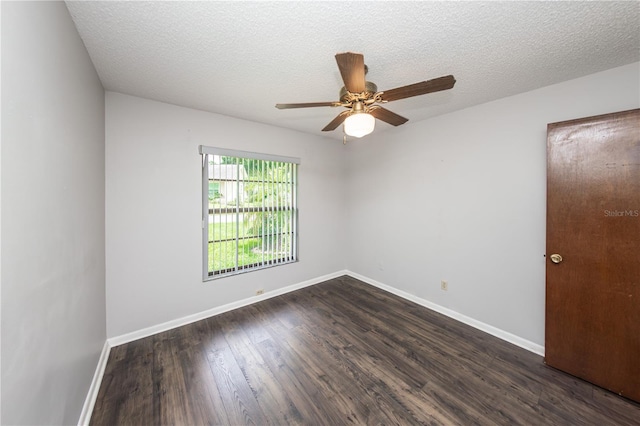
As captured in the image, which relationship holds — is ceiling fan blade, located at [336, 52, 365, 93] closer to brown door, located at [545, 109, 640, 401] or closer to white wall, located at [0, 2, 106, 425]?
white wall, located at [0, 2, 106, 425]

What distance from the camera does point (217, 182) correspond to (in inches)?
113

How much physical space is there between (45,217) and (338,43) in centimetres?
190

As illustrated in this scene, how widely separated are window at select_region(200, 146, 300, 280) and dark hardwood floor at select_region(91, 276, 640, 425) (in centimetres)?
83

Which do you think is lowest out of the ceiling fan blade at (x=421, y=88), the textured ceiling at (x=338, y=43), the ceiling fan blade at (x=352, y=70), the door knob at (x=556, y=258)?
the door knob at (x=556, y=258)

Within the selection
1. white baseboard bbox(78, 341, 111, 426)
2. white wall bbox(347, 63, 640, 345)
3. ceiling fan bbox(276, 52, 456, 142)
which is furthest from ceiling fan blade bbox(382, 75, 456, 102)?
white baseboard bbox(78, 341, 111, 426)

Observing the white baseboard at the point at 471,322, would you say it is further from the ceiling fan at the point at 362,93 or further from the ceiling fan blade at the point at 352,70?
the ceiling fan blade at the point at 352,70

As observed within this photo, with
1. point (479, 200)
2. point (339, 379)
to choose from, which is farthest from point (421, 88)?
point (339, 379)

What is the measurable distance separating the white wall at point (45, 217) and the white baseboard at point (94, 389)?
0.08 metres

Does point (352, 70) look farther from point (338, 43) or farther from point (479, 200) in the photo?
point (479, 200)

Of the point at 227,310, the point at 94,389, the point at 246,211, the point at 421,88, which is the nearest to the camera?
the point at 421,88

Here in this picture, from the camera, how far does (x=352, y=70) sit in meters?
1.36

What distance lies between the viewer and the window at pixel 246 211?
2850 millimetres

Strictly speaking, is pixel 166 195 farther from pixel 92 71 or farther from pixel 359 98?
pixel 359 98

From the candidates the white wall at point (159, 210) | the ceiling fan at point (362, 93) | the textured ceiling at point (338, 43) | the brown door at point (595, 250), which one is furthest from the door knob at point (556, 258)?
the white wall at point (159, 210)
